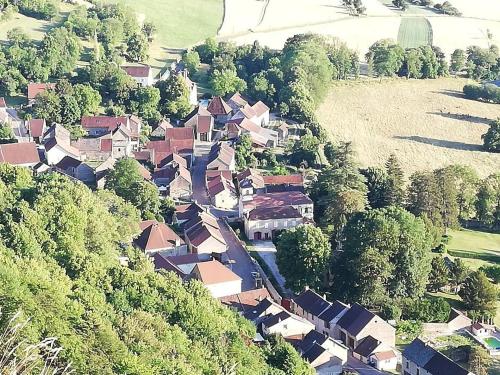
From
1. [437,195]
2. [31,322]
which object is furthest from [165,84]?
[31,322]

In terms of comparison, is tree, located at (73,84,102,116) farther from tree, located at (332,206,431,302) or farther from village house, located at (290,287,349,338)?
village house, located at (290,287,349,338)

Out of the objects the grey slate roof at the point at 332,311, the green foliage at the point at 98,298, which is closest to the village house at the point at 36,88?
the green foliage at the point at 98,298

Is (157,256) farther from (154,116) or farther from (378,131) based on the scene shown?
(378,131)

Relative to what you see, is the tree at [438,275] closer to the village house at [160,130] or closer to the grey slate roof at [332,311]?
the grey slate roof at [332,311]

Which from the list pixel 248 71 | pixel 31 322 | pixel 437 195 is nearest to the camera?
pixel 31 322

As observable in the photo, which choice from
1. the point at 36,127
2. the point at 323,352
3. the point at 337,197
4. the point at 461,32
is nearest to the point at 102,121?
the point at 36,127
